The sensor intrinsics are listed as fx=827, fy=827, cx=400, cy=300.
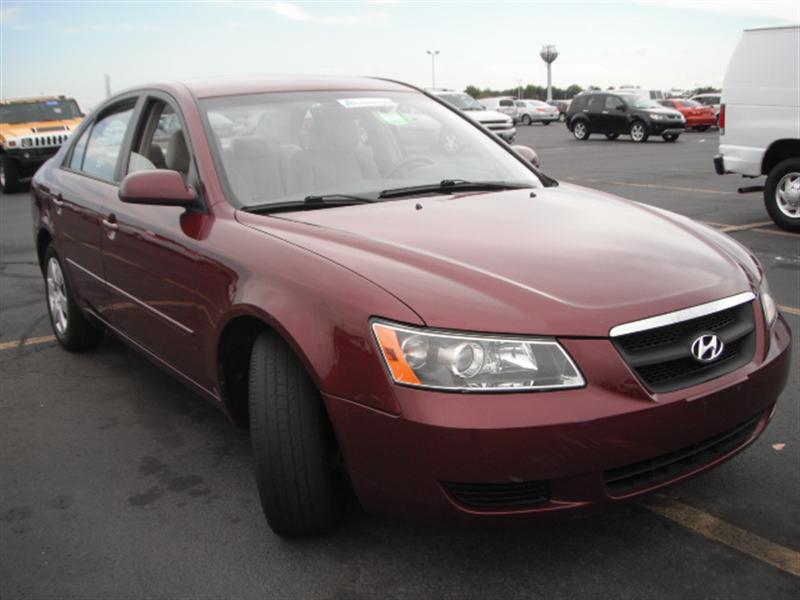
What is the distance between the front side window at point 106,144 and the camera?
4.12 meters

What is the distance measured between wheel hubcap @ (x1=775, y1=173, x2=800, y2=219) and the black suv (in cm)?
1869

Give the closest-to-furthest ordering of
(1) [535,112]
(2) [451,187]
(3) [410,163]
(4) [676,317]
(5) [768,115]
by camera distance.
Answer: (4) [676,317], (2) [451,187], (3) [410,163], (5) [768,115], (1) [535,112]

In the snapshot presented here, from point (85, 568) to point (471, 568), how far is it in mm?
1232

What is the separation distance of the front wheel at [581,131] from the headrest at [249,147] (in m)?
26.5

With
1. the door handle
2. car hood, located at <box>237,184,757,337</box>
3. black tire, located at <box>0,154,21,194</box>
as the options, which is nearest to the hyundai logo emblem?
car hood, located at <box>237,184,757,337</box>

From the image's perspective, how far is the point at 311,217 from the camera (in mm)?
2986

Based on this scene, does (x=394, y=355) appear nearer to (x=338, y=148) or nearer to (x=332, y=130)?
(x=338, y=148)

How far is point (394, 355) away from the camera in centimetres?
224

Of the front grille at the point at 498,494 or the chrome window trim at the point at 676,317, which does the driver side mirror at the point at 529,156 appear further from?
the front grille at the point at 498,494

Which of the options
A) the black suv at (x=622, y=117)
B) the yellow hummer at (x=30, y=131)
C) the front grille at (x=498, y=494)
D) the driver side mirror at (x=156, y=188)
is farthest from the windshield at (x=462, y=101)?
the front grille at (x=498, y=494)

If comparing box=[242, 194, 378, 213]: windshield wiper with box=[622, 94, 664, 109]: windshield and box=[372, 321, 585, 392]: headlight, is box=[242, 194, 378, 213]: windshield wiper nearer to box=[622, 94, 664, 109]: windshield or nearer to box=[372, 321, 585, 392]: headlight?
box=[372, 321, 585, 392]: headlight

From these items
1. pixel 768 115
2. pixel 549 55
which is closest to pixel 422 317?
pixel 768 115

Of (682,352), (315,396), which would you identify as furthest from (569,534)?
(315,396)

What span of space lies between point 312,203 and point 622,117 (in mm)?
25882
